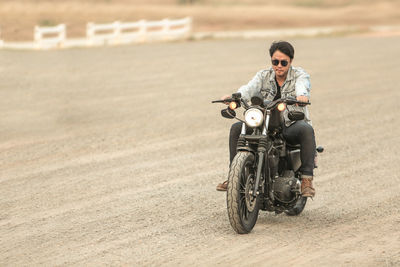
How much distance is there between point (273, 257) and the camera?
23.3 feet

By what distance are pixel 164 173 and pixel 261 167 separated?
3355 millimetres

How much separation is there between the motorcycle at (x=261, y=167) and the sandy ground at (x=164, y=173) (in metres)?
0.23

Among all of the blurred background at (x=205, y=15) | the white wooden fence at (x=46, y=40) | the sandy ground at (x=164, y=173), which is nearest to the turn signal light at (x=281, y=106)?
the sandy ground at (x=164, y=173)

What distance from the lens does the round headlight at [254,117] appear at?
771 cm

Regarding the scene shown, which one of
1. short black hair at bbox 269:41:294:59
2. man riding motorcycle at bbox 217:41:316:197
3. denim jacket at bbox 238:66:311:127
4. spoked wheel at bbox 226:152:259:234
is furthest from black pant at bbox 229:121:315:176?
short black hair at bbox 269:41:294:59

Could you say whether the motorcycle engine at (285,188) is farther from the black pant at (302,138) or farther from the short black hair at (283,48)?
the short black hair at (283,48)

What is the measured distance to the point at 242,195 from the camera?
7711 mm

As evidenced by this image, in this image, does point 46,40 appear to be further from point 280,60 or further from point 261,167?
point 261,167

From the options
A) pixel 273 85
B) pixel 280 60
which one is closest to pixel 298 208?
pixel 273 85

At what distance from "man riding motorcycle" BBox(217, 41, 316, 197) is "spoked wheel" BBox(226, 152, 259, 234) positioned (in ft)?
1.34

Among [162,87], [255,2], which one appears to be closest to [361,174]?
[162,87]

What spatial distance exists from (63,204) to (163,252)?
232 cm

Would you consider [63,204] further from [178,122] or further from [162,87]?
[162,87]

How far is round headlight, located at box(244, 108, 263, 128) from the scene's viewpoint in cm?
771
